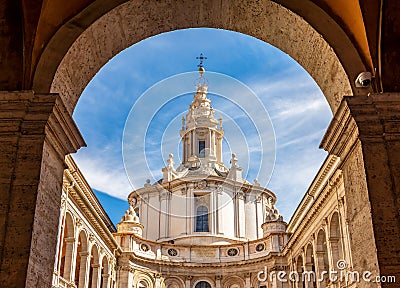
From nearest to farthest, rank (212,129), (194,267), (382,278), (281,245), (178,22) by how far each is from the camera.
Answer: (382,278), (178,22), (281,245), (194,267), (212,129)

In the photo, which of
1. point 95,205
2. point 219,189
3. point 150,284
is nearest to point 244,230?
point 219,189

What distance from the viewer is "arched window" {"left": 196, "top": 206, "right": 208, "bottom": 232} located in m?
40.9

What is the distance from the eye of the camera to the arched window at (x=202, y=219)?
40931mm

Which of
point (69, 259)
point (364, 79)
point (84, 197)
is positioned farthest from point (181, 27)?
point (69, 259)

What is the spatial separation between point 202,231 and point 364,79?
33853 millimetres

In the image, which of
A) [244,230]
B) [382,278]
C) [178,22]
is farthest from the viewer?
[244,230]

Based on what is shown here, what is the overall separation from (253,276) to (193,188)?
959 cm

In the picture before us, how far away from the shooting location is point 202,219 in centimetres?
4131

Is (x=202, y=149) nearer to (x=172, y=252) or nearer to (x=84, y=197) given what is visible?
(x=172, y=252)

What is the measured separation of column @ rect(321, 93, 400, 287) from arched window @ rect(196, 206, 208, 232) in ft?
109

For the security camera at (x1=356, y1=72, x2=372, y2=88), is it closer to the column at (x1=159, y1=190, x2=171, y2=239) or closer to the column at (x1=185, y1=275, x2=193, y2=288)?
the column at (x1=185, y1=275, x2=193, y2=288)

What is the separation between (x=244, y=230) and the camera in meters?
42.1

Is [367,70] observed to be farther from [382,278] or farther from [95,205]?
[95,205]

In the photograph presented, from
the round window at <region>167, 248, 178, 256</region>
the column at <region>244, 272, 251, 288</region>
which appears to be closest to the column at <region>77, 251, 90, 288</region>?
the round window at <region>167, 248, 178, 256</region>
